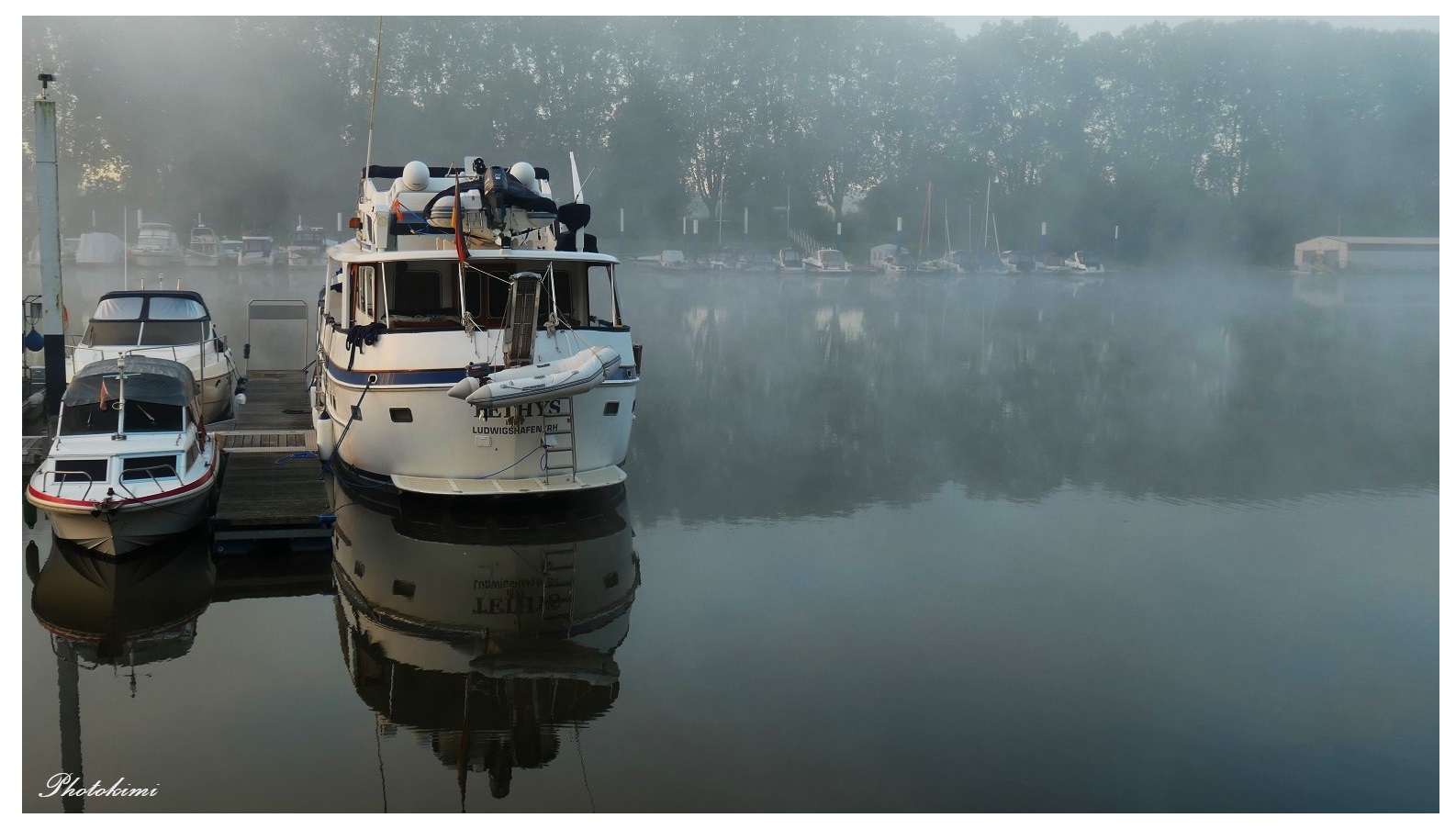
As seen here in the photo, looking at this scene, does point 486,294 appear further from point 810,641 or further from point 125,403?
point 810,641

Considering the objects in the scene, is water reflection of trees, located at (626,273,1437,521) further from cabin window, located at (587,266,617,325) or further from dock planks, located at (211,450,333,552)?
dock planks, located at (211,450,333,552)

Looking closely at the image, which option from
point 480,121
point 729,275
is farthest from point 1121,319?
point 480,121

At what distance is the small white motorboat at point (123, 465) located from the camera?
11500 mm

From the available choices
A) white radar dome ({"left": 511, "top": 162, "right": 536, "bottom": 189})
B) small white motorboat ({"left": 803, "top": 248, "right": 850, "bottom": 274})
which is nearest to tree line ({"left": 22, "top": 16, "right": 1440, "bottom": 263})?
small white motorboat ({"left": 803, "top": 248, "right": 850, "bottom": 274})

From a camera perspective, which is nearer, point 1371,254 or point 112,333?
point 112,333

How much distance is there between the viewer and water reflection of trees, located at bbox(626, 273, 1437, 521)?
1666 cm

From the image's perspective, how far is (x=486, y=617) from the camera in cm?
1111

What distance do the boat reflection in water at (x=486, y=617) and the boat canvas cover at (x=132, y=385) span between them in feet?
6.84

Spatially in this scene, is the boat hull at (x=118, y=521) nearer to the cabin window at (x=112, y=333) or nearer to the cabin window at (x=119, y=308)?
the cabin window at (x=112, y=333)

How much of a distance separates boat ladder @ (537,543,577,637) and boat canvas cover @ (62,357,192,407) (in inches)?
150

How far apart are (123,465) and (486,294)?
13.6ft

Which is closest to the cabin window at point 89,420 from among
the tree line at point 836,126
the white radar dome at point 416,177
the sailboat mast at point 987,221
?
the white radar dome at point 416,177

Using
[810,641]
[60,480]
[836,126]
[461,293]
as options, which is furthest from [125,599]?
[836,126]

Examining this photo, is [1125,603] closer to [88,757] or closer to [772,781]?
[772,781]
